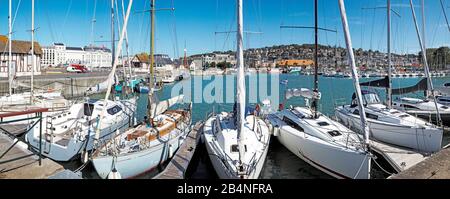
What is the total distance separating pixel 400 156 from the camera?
14414mm

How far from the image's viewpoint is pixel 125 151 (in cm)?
1199

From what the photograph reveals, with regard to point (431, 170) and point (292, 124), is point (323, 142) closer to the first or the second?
point (292, 124)

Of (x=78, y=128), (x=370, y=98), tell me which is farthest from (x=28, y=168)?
(x=370, y=98)

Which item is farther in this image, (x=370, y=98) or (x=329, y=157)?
(x=370, y=98)

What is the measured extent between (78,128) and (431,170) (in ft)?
48.6

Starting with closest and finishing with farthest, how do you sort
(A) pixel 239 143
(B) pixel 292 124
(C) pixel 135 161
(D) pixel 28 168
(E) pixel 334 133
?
(D) pixel 28 168
(A) pixel 239 143
(C) pixel 135 161
(E) pixel 334 133
(B) pixel 292 124

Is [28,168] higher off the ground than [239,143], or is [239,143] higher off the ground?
[239,143]

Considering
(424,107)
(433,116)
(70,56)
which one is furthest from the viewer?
(70,56)

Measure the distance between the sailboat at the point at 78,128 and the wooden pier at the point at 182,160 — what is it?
119 inches

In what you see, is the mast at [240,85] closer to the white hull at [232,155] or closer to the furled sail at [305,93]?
the white hull at [232,155]
